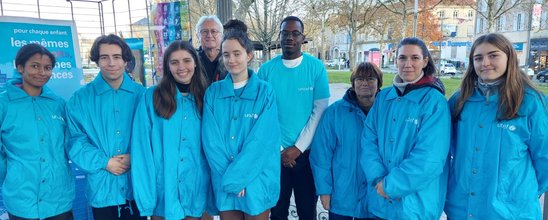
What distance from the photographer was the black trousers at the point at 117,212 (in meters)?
2.58

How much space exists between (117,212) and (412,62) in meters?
2.25

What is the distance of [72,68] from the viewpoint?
3.80 m

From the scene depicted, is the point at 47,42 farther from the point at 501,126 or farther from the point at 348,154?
the point at 501,126

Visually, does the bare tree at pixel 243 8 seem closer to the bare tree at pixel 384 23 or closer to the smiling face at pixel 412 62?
the smiling face at pixel 412 62

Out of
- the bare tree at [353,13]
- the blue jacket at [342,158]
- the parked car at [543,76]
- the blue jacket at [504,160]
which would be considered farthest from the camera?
the parked car at [543,76]

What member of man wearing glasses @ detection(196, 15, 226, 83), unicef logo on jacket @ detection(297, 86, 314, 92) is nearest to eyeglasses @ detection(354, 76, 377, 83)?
unicef logo on jacket @ detection(297, 86, 314, 92)

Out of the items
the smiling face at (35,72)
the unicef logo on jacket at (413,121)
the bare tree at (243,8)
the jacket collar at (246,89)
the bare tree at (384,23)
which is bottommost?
the unicef logo on jacket at (413,121)

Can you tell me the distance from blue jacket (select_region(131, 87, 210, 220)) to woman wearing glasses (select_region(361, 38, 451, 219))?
115 centimetres

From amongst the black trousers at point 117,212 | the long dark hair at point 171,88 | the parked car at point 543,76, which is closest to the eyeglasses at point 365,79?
the long dark hair at point 171,88

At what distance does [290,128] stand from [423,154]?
1.13 m

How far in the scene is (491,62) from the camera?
2176 millimetres

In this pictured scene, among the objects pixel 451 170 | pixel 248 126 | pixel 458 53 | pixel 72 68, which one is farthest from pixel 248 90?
pixel 458 53

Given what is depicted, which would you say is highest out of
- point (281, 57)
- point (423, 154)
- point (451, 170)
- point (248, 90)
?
point (281, 57)

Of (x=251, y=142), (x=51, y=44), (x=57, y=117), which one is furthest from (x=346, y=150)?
(x=51, y=44)
